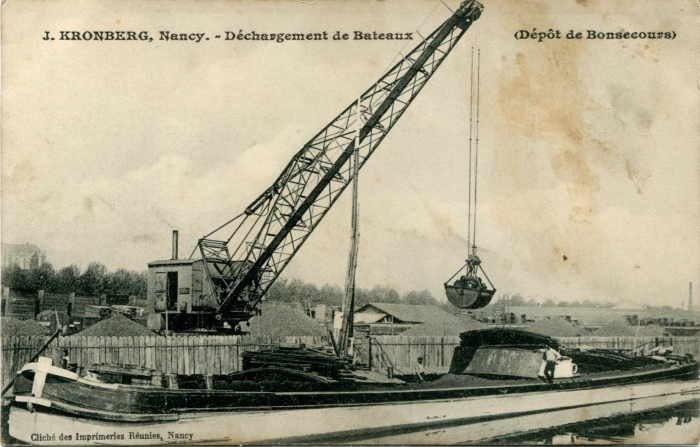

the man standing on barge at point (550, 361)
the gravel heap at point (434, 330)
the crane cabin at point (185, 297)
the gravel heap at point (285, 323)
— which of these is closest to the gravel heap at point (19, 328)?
the crane cabin at point (185, 297)

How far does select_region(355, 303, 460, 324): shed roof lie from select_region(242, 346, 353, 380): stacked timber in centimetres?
1336

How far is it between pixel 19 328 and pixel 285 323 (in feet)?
32.8

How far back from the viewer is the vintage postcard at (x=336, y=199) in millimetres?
10680

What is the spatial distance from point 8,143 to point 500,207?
372 inches

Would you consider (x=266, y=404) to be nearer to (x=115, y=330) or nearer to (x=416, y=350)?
(x=115, y=330)

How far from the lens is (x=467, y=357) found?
45.3ft

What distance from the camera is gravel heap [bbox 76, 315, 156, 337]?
14.6 metres

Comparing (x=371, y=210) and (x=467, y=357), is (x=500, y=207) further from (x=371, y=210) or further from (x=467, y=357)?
(x=467, y=357)

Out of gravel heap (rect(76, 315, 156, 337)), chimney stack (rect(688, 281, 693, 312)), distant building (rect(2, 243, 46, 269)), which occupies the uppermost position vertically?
distant building (rect(2, 243, 46, 269))

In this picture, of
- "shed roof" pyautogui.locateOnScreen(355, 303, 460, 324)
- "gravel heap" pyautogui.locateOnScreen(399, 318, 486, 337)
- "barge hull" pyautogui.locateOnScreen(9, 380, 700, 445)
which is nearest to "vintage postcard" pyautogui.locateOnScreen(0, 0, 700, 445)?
"barge hull" pyautogui.locateOnScreen(9, 380, 700, 445)

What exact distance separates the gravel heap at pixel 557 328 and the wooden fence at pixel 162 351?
1201 cm

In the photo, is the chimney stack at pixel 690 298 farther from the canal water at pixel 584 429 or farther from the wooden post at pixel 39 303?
the wooden post at pixel 39 303

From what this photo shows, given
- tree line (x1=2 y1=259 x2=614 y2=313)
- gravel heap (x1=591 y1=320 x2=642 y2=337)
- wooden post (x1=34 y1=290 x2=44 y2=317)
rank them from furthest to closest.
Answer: gravel heap (x1=591 y1=320 x2=642 y2=337)
wooden post (x1=34 y1=290 x2=44 y2=317)
tree line (x1=2 y1=259 x2=614 y2=313)

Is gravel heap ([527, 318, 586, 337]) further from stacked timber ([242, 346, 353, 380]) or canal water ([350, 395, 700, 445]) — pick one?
stacked timber ([242, 346, 353, 380])
